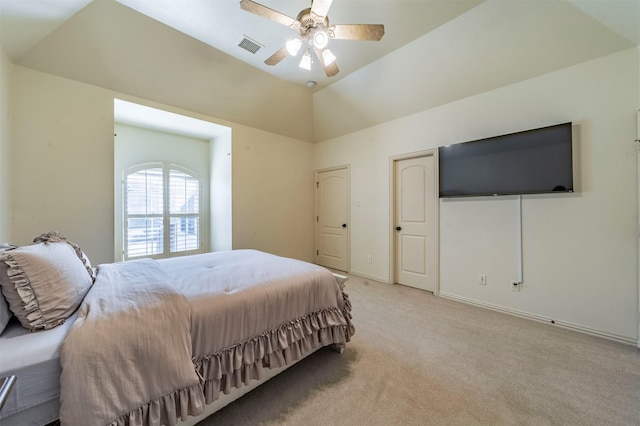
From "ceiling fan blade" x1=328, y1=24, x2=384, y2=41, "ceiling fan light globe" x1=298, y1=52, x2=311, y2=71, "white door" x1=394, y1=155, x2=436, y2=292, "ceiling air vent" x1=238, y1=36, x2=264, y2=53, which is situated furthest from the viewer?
"white door" x1=394, y1=155, x2=436, y2=292

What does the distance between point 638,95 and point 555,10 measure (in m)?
1.05

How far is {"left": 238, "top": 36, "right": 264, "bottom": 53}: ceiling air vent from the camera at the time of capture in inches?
106

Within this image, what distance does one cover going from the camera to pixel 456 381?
1707 millimetres

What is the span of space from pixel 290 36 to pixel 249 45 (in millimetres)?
503

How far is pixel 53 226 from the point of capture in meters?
2.53

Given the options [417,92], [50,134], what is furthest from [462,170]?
[50,134]

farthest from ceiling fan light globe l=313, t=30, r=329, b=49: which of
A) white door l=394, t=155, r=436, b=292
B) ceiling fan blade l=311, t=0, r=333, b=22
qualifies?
white door l=394, t=155, r=436, b=292

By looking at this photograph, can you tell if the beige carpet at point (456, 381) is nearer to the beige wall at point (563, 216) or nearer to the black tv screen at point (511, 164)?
the beige wall at point (563, 216)

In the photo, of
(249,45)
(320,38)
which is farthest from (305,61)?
(249,45)

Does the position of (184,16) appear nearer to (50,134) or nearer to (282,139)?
(50,134)

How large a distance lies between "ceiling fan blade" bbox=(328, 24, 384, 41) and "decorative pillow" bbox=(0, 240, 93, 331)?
2410mm

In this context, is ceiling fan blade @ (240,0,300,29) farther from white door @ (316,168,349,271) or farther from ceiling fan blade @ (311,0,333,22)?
white door @ (316,168,349,271)

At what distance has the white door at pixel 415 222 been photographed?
11.6 ft

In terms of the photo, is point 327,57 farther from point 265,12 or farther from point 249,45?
point 249,45
